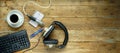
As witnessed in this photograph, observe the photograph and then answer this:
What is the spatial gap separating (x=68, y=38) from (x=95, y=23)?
207 millimetres

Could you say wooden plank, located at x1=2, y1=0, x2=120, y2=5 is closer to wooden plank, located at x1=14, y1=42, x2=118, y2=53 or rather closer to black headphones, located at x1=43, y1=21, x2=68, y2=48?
black headphones, located at x1=43, y1=21, x2=68, y2=48

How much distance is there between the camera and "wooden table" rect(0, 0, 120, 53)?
1.68 metres

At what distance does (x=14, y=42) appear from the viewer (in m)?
1.65

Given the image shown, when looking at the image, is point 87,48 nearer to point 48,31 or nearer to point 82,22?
point 82,22

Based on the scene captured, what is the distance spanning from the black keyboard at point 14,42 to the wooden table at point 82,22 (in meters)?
0.04

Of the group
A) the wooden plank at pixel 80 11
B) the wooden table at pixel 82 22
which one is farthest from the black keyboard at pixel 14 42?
the wooden plank at pixel 80 11

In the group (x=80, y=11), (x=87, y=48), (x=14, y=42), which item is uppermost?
(x=80, y=11)

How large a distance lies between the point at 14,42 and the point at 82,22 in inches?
18.4

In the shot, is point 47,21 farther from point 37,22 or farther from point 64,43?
point 64,43

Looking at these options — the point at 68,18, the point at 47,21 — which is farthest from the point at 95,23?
the point at 47,21

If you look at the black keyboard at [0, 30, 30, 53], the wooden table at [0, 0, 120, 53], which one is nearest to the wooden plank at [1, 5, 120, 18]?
the wooden table at [0, 0, 120, 53]

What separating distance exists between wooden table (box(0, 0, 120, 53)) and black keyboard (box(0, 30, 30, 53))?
4 centimetres

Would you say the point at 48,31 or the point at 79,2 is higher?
the point at 79,2

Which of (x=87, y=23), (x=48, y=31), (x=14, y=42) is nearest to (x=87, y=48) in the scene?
(x=87, y=23)
